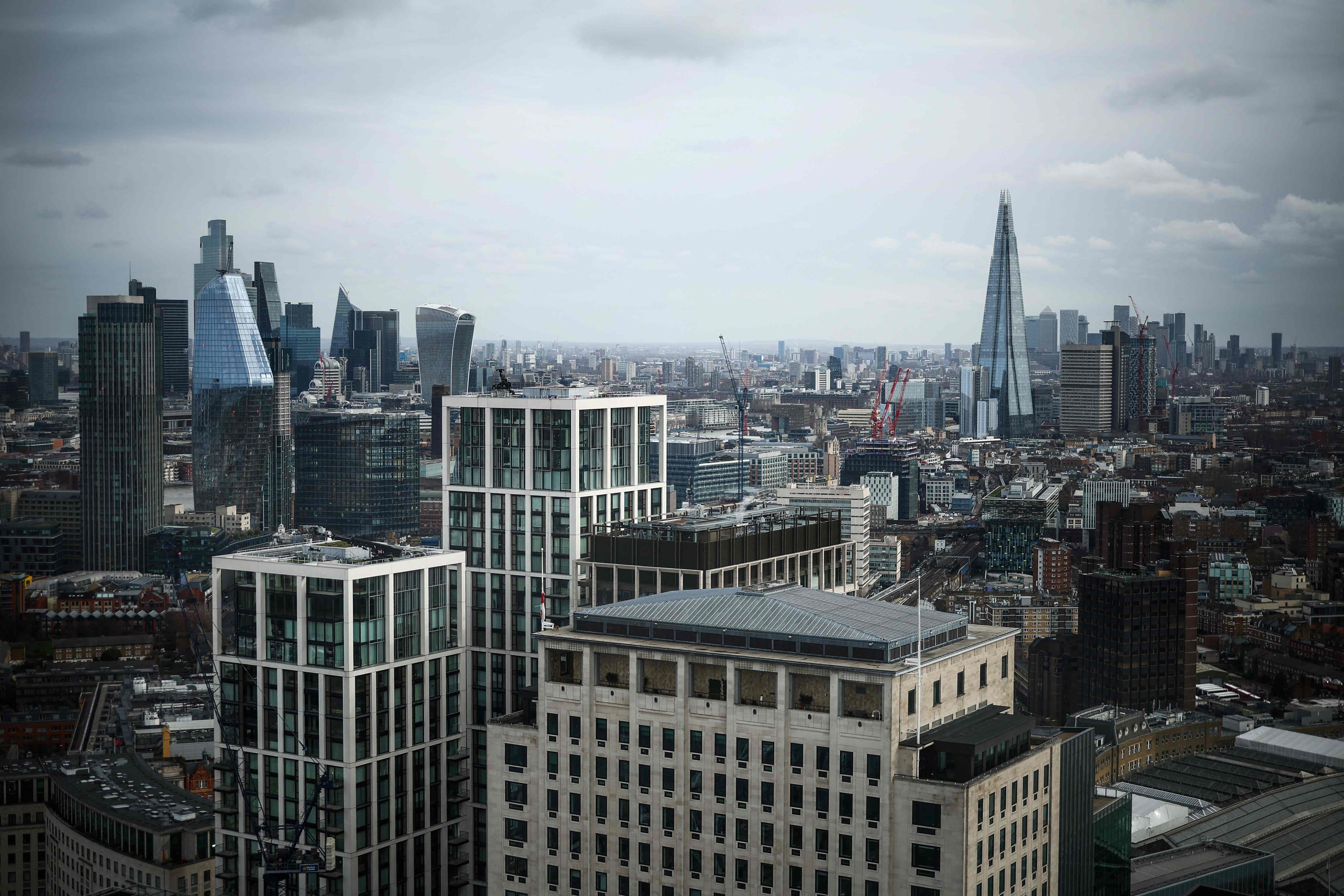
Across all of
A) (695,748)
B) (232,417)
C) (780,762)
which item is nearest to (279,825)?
(695,748)

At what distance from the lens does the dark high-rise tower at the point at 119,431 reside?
147750 millimetres

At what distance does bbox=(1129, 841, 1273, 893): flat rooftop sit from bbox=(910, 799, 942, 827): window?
51.9ft

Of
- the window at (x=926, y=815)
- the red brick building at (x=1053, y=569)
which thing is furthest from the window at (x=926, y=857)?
the red brick building at (x=1053, y=569)

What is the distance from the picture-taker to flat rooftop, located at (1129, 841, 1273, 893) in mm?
47906

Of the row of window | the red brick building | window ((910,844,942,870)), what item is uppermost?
the row of window

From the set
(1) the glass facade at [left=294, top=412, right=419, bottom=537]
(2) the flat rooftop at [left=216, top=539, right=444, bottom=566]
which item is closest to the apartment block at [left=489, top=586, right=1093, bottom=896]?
(2) the flat rooftop at [left=216, top=539, right=444, bottom=566]

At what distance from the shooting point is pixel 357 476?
173 meters

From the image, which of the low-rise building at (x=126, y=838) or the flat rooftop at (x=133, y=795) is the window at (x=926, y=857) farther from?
the low-rise building at (x=126, y=838)

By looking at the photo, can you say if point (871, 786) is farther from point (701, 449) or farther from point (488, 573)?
point (701, 449)

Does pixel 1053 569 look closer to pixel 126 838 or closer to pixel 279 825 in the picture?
pixel 126 838

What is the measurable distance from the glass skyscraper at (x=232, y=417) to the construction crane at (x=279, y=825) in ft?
416

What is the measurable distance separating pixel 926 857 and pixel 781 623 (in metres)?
6.46

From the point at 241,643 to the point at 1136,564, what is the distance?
71878mm

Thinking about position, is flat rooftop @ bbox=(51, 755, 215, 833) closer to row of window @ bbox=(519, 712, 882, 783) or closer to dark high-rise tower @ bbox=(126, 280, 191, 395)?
row of window @ bbox=(519, 712, 882, 783)
